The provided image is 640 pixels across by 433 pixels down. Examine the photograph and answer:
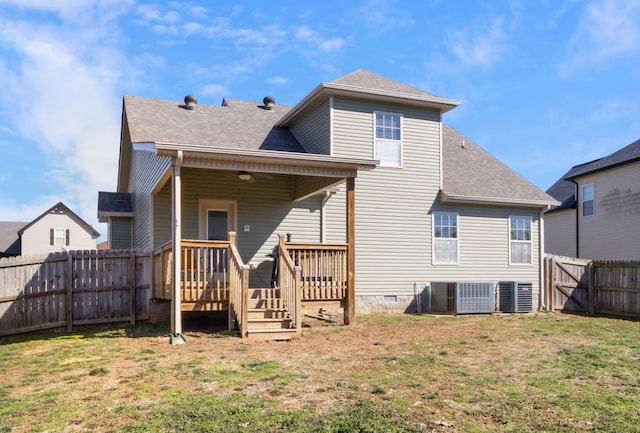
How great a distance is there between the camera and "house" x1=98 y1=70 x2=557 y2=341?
9.88 metres

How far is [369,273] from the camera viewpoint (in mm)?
13117

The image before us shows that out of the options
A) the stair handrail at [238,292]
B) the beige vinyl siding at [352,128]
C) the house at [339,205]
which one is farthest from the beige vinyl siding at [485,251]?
the stair handrail at [238,292]

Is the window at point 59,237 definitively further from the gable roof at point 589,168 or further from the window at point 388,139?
the gable roof at point 589,168

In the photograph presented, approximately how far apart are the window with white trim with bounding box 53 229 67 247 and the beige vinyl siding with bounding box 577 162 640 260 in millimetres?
34822

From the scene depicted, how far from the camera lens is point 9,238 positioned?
128 feet

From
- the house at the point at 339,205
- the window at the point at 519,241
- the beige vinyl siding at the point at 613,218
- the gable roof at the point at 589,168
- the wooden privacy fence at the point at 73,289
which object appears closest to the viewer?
the wooden privacy fence at the point at 73,289

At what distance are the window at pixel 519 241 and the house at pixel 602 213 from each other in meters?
6.14

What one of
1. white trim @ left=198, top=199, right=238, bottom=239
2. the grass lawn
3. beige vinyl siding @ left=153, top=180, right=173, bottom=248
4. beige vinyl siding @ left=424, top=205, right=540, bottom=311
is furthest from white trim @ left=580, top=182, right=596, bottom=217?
beige vinyl siding @ left=153, top=180, right=173, bottom=248

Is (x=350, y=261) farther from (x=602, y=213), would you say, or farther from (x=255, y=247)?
(x=602, y=213)

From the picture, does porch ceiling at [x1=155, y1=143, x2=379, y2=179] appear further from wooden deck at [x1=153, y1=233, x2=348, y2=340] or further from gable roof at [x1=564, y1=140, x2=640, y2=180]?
gable roof at [x1=564, y1=140, x2=640, y2=180]

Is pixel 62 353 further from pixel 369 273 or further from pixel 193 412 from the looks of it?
pixel 369 273

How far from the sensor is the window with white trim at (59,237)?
122 ft

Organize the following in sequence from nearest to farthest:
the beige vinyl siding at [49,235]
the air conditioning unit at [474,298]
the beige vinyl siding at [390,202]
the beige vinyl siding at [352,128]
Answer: the beige vinyl siding at [352,128] → the beige vinyl siding at [390,202] → the air conditioning unit at [474,298] → the beige vinyl siding at [49,235]

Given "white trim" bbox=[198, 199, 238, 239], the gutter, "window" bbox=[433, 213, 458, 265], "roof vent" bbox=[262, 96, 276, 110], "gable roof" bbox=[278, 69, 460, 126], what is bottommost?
"window" bbox=[433, 213, 458, 265]
